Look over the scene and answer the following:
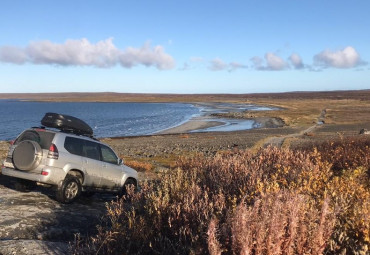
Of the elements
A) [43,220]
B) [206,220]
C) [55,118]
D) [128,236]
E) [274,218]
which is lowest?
[43,220]

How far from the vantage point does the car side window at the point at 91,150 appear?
10.1 m

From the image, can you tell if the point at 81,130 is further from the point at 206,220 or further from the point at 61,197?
the point at 206,220

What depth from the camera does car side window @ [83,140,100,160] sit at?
10.1 metres

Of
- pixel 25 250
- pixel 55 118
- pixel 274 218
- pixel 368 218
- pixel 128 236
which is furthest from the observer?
pixel 55 118

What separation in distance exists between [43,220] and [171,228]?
375cm

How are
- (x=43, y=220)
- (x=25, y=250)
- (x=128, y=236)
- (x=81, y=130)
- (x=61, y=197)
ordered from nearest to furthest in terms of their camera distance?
(x=128, y=236) < (x=25, y=250) < (x=43, y=220) < (x=61, y=197) < (x=81, y=130)

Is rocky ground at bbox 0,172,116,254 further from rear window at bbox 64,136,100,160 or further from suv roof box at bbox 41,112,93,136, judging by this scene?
suv roof box at bbox 41,112,93,136

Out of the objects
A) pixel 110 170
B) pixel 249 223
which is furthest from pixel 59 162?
pixel 249 223

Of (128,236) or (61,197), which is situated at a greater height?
(128,236)

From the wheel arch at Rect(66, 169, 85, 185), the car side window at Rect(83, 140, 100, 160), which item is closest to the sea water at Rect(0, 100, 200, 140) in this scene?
the car side window at Rect(83, 140, 100, 160)

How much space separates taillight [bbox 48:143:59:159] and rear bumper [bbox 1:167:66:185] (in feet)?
1.05

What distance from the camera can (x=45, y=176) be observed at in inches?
343

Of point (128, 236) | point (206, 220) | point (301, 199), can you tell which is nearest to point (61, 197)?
point (128, 236)

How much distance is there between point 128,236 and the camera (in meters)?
4.80
